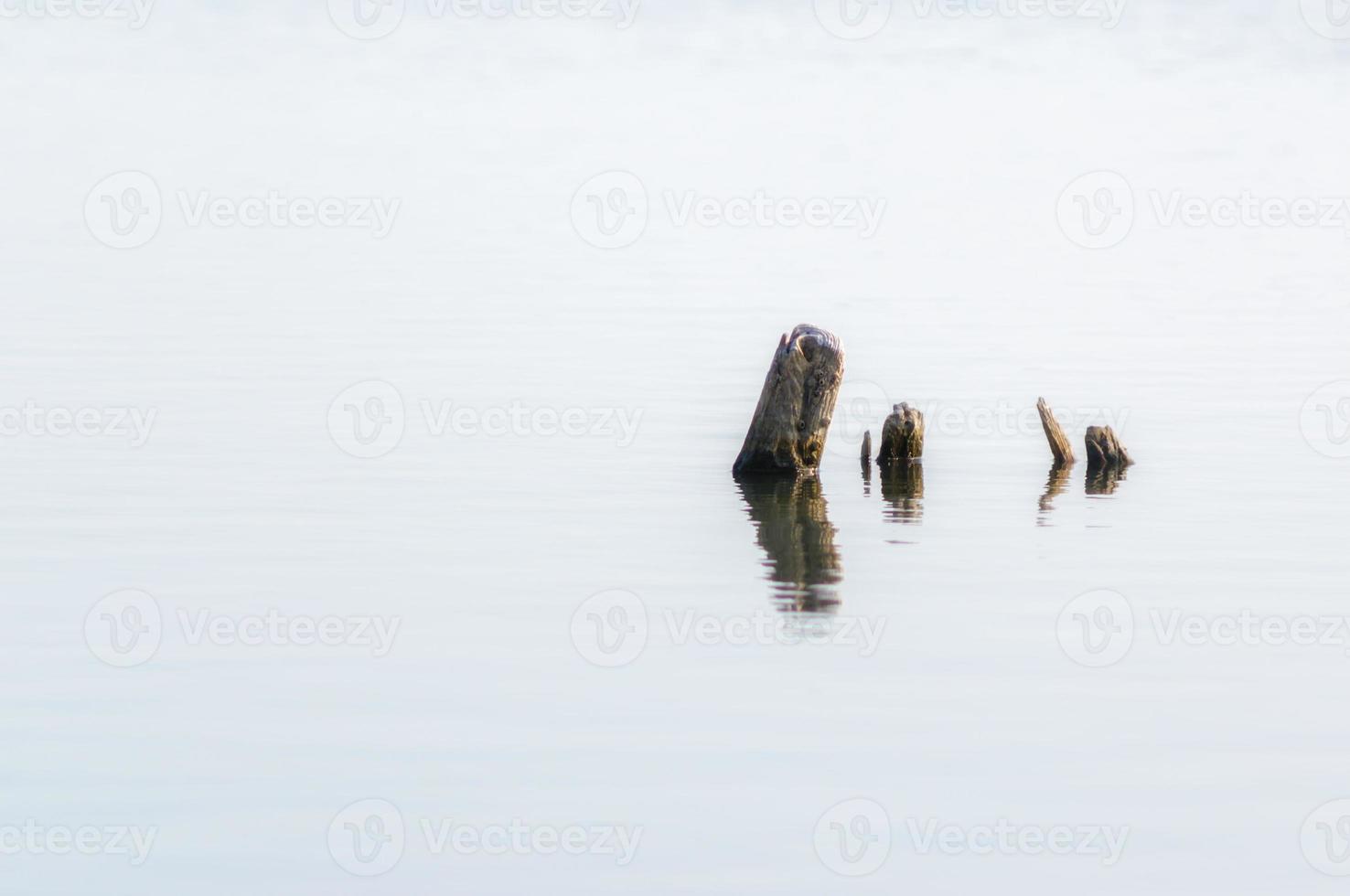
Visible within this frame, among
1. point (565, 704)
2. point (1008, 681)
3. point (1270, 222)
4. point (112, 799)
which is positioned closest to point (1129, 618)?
point (1008, 681)

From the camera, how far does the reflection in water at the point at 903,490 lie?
2147 cm

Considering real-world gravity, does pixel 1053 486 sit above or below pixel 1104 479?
below

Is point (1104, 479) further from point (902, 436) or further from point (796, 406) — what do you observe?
point (796, 406)

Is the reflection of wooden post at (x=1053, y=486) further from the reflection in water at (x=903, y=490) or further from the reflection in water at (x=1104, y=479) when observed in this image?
the reflection in water at (x=903, y=490)

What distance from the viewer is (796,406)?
23312mm

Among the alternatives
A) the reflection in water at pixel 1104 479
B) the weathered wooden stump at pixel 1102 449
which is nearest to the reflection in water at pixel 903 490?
the reflection in water at pixel 1104 479

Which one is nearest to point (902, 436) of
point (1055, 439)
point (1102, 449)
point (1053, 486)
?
point (1055, 439)

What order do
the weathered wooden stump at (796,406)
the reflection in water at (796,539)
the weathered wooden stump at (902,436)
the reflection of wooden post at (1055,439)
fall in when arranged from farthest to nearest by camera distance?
the weathered wooden stump at (902,436)
the reflection of wooden post at (1055,439)
the weathered wooden stump at (796,406)
the reflection in water at (796,539)

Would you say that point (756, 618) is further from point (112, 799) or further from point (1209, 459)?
point (1209, 459)

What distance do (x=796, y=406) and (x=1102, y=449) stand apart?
4360mm

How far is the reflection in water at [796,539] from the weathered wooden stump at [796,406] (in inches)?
9.3

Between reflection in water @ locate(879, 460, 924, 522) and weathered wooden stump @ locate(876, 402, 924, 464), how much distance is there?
3.8 inches

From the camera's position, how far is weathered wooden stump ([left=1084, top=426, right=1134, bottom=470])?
82.5 feet

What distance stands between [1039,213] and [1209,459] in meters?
86.6
